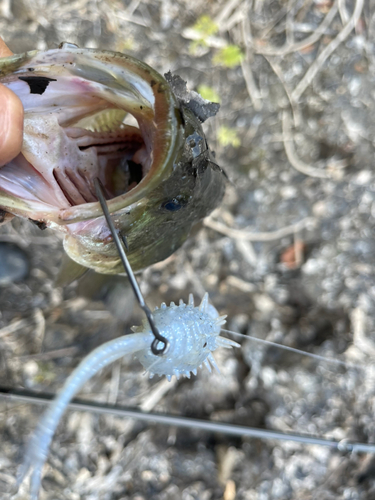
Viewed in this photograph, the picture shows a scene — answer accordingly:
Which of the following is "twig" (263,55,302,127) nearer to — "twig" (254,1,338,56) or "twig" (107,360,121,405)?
"twig" (254,1,338,56)

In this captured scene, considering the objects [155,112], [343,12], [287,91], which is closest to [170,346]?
[155,112]

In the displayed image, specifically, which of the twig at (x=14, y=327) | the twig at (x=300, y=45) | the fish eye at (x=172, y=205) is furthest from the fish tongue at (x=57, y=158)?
the twig at (x=300, y=45)

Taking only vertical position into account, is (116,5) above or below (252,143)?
above

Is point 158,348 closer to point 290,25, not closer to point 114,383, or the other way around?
point 114,383

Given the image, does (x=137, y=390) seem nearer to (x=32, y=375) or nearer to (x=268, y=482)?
(x=32, y=375)

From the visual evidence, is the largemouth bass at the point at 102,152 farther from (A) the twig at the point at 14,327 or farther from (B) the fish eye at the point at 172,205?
(A) the twig at the point at 14,327

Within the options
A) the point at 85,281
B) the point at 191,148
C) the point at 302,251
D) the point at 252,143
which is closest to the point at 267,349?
the point at 302,251

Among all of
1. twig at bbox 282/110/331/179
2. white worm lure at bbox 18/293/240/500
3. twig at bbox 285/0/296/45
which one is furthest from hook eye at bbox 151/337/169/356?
twig at bbox 285/0/296/45
